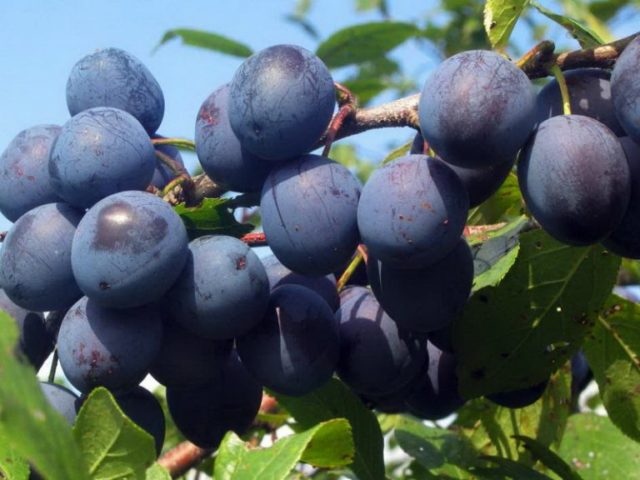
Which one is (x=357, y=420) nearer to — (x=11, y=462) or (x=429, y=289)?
(x=429, y=289)

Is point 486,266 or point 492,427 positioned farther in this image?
point 492,427

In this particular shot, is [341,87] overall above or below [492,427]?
above

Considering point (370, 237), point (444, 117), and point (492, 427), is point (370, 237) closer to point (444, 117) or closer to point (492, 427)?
point (444, 117)

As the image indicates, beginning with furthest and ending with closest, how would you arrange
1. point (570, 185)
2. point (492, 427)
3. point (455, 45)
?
point (455, 45), point (492, 427), point (570, 185)

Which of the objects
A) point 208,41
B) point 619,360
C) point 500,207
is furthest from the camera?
point 208,41

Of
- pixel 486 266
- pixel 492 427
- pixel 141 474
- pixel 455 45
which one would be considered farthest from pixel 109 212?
pixel 455 45

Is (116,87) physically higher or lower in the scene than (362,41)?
higher

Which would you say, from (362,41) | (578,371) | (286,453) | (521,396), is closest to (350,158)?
(362,41)
